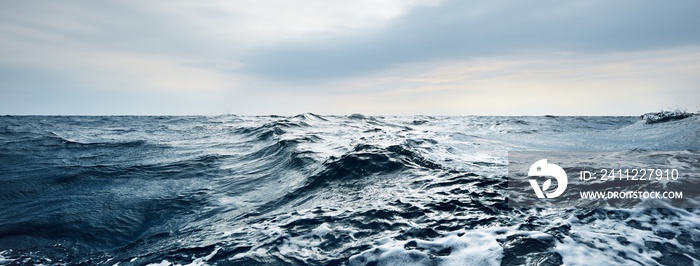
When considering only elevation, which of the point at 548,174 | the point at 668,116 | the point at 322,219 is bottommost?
the point at 322,219

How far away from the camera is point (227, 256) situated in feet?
14.3

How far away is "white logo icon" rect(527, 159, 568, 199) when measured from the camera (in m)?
5.85

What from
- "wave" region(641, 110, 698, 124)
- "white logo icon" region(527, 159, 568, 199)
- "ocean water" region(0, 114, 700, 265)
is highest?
"wave" region(641, 110, 698, 124)

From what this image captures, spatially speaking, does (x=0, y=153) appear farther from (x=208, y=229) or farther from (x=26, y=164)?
(x=208, y=229)

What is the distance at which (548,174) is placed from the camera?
7156 mm

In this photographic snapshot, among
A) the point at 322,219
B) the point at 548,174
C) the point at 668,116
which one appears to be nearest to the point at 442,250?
the point at 322,219

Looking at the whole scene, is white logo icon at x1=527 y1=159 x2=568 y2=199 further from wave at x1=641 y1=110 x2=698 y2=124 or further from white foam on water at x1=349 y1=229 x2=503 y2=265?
wave at x1=641 y1=110 x2=698 y2=124

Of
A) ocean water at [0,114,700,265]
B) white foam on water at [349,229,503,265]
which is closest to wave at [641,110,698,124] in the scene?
ocean water at [0,114,700,265]

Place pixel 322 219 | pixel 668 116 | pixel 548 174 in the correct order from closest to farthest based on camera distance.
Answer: pixel 322 219 < pixel 548 174 < pixel 668 116

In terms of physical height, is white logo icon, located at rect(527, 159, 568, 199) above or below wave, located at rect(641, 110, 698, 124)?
below

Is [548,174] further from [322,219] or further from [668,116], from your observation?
[668,116]

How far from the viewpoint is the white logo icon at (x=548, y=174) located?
5.85m

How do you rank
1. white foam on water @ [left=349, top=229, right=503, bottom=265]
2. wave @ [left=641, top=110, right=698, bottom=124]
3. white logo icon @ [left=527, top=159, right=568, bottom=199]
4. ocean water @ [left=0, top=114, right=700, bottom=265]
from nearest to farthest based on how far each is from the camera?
white foam on water @ [left=349, top=229, right=503, bottom=265], ocean water @ [left=0, top=114, right=700, bottom=265], white logo icon @ [left=527, top=159, right=568, bottom=199], wave @ [left=641, top=110, right=698, bottom=124]

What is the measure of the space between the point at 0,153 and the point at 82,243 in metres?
12.1
